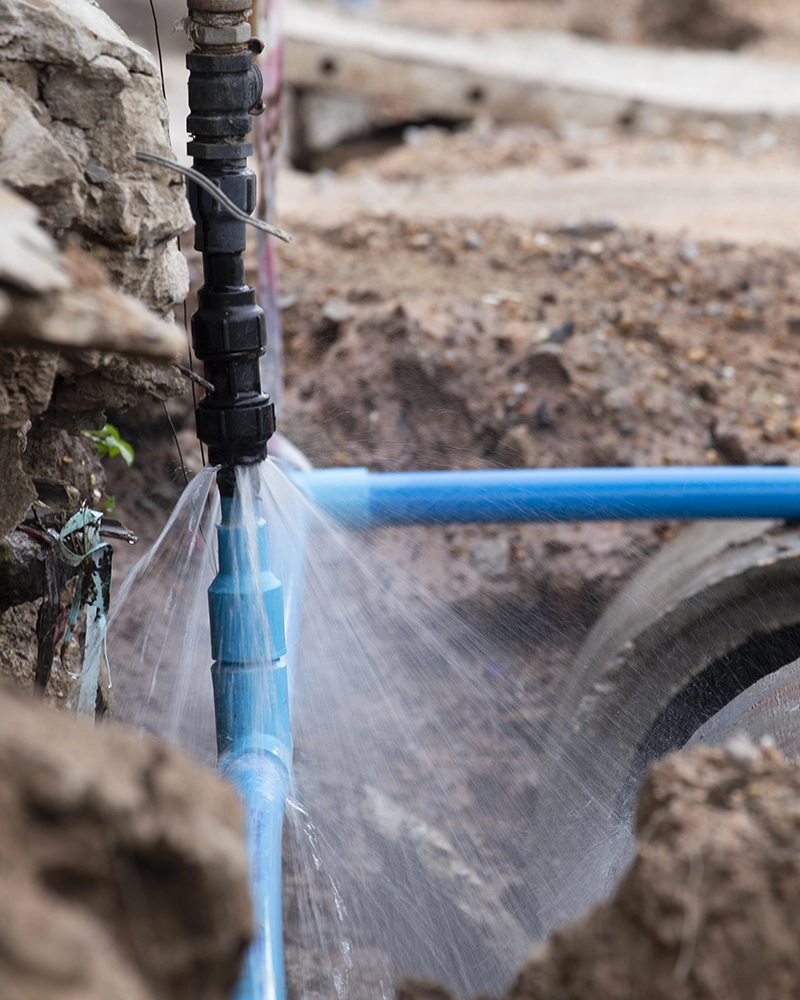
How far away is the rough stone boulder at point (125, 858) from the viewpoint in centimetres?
60

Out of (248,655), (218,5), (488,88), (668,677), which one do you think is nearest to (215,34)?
(218,5)

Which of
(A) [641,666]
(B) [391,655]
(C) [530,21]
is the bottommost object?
(A) [641,666]

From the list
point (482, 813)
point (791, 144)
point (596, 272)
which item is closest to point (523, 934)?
point (482, 813)

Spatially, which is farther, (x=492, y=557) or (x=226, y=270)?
(x=492, y=557)

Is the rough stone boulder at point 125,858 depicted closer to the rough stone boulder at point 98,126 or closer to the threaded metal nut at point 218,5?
the rough stone boulder at point 98,126

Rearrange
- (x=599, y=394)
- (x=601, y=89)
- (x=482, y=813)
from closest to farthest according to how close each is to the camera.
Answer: (x=482, y=813) < (x=599, y=394) < (x=601, y=89)

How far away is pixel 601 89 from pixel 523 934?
5740 mm

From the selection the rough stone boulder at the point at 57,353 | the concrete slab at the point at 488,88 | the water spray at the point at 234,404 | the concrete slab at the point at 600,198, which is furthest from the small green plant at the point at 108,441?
the concrete slab at the point at 488,88

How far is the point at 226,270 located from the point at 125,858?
39.3 inches

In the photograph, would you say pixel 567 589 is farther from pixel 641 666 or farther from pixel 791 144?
pixel 791 144

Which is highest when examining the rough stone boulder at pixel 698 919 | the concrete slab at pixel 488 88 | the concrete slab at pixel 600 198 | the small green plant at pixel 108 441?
the concrete slab at pixel 488 88

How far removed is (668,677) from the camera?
6.41 feet

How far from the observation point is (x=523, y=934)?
1860 mm

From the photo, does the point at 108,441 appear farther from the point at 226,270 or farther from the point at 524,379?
the point at 524,379
